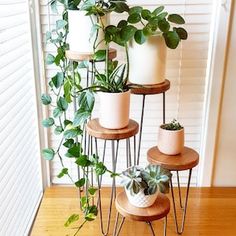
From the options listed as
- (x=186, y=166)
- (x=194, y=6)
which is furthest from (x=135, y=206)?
(x=194, y=6)

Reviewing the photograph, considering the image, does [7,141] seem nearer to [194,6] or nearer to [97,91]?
[97,91]

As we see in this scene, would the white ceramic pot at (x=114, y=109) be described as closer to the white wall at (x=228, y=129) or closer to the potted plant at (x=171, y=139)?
the potted plant at (x=171, y=139)

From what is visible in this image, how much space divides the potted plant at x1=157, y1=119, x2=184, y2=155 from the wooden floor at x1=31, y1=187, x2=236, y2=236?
1.48ft

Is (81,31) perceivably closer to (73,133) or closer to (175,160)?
(73,133)

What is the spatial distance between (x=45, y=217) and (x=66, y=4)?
44.4 inches

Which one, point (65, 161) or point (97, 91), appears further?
point (65, 161)

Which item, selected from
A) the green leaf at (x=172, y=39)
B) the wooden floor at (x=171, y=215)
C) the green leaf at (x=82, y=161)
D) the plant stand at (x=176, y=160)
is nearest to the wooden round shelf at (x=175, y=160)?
the plant stand at (x=176, y=160)

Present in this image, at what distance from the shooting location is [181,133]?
159 centimetres

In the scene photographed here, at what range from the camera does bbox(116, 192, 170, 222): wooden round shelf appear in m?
1.38

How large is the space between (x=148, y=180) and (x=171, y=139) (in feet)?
0.85

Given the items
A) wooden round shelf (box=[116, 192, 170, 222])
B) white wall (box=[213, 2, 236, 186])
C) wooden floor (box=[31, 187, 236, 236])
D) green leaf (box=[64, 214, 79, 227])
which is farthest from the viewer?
white wall (box=[213, 2, 236, 186])

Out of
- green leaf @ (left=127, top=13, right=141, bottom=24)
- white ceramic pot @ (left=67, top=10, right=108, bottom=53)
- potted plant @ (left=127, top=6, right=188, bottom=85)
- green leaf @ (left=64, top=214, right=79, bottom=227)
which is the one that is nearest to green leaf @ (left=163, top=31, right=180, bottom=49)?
potted plant @ (left=127, top=6, right=188, bottom=85)

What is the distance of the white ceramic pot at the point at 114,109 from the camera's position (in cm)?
142

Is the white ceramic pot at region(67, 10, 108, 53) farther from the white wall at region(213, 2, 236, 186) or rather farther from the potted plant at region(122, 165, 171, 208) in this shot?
the white wall at region(213, 2, 236, 186)
